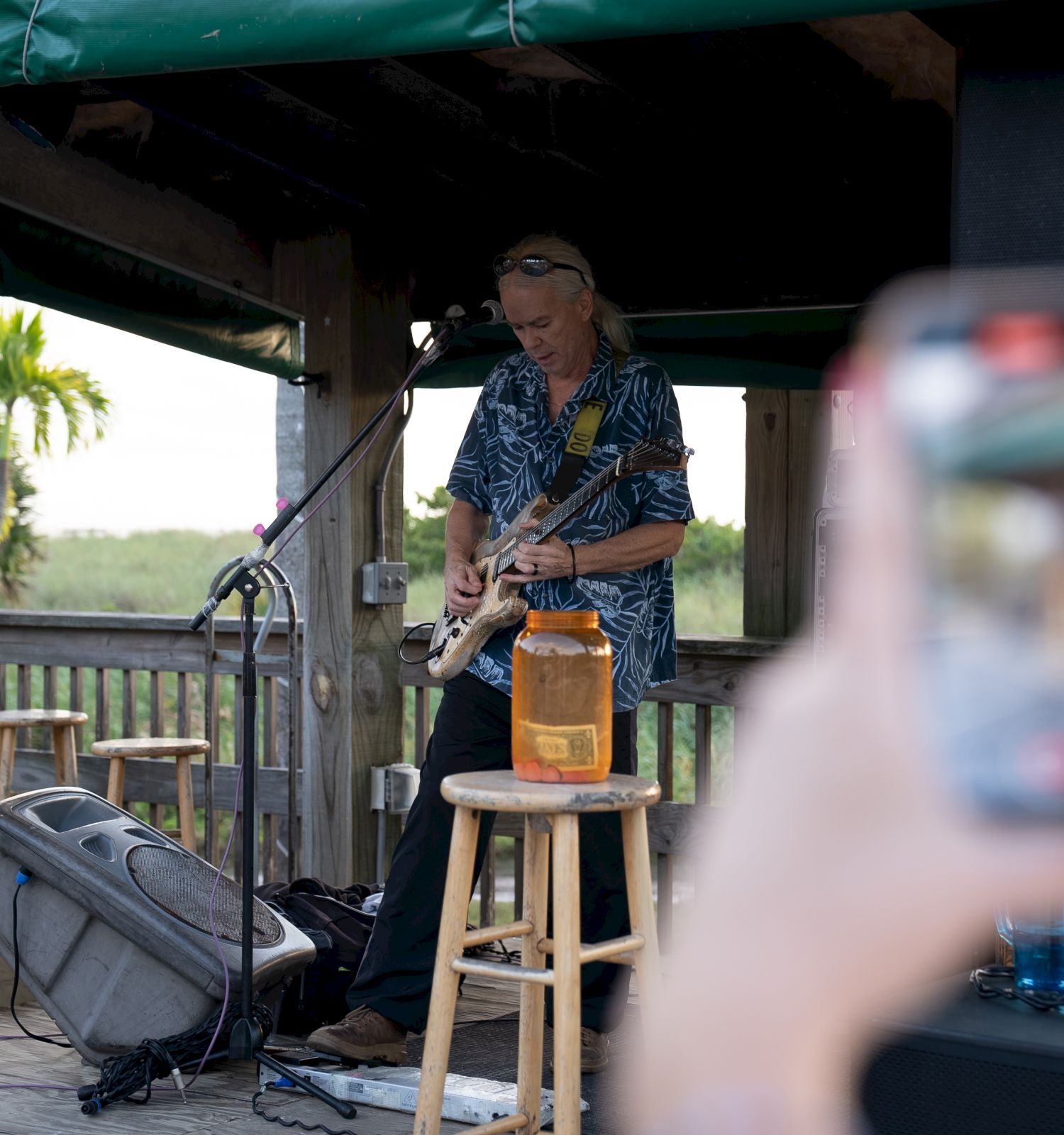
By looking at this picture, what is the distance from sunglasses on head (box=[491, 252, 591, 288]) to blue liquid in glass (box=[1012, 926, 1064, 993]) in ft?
4.93

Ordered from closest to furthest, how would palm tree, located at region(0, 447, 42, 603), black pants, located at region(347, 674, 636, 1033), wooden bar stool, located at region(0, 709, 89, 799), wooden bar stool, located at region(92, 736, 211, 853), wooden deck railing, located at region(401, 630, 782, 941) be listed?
black pants, located at region(347, 674, 636, 1033) < wooden deck railing, located at region(401, 630, 782, 941) < wooden bar stool, located at region(92, 736, 211, 853) < wooden bar stool, located at region(0, 709, 89, 799) < palm tree, located at region(0, 447, 42, 603)

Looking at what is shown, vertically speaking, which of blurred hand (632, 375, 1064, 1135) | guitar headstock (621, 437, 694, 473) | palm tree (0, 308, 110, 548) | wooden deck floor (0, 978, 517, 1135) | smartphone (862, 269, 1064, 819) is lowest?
wooden deck floor (0, 978, 517, 1135)

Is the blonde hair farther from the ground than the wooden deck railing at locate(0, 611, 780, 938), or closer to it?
farther from the ground

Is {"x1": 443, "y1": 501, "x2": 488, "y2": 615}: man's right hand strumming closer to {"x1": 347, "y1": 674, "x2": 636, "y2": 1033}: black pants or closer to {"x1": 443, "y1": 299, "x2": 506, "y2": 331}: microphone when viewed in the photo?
{"x1": 347, "y1": 674, "x2": 636, "y2": 1033}: black pants

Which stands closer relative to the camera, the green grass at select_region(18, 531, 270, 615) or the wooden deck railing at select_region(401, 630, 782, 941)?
the wooden deck railing at select_region(401, 630, 782, 941)

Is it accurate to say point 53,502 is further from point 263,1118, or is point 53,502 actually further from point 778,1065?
point 778,1065

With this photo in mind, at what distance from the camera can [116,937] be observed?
2754mm

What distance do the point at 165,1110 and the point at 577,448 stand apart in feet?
4.99

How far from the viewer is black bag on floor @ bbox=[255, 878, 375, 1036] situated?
121 inches

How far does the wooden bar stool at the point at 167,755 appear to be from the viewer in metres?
4.32

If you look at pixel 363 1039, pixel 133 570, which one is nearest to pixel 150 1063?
pixel 363 1039

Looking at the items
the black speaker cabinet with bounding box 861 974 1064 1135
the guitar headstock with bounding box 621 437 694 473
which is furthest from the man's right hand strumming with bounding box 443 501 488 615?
the black speaker cabinet with bounding box 861 974 1064 1135

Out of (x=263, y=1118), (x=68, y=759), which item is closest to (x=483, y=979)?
(x=263, y=1118)

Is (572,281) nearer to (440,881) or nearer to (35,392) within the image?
(440,881)
